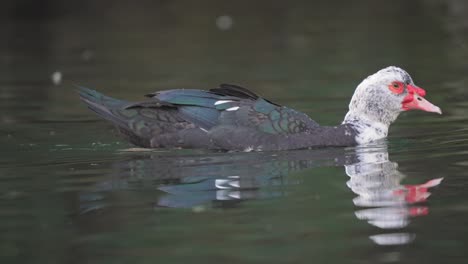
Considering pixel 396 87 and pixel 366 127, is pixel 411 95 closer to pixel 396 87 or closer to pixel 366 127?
pixel 396 87

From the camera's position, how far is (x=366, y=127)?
1013cm

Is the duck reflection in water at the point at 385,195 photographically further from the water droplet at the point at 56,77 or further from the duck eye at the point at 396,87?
the water droplet at the point at 56,77

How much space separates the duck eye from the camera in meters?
10.2

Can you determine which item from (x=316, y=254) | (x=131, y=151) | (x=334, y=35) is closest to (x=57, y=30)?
(x=334, y=35)

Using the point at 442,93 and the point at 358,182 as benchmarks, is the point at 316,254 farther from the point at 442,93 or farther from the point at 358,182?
the point at 442,93

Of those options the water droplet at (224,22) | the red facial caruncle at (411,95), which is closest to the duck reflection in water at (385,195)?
the red facial caruncle at (411,95)

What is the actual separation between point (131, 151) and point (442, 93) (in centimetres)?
498

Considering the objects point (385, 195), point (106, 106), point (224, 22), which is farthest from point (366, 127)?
point (224, 22)

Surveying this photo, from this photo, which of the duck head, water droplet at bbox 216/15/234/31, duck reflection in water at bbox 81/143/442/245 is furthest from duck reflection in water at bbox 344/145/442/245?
water droplet at bbox 216/15/234/31

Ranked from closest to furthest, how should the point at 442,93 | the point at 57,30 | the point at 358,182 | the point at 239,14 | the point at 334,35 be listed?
1. the point at 358,182
2. the point at 442,93
3. the point at 334,35
4. the point at 57,30
5. the point at 239,14

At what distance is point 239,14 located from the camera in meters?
28.3

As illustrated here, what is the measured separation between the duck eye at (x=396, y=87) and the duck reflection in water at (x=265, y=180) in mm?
517

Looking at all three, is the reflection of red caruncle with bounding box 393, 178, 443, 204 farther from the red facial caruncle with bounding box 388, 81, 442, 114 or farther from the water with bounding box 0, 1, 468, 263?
the red facial caruncle with bounding box 388, 81, 442, 114

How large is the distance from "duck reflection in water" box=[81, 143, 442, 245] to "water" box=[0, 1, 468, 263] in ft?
0.05
